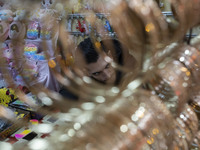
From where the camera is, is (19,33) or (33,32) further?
(33,32)

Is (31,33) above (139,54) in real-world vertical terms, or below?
below

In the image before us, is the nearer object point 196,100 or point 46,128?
point 46,128

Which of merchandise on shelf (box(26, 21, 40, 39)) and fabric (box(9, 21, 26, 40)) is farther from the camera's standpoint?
merchandise on shelf (box(26, 21, 40, 39))

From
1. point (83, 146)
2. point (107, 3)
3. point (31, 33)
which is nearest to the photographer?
point (83, 146)

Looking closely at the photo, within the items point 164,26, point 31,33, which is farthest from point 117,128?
point 31,33

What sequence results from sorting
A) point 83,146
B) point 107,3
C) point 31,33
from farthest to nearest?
1. point 31,33
2. point 107,3
3. point 83,146

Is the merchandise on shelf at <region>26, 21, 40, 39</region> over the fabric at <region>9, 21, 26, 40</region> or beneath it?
beneath

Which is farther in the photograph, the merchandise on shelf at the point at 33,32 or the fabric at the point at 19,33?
the merchandise on shelf at the point at 33,32

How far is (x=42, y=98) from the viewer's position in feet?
0.80

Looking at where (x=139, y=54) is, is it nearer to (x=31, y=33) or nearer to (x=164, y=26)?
(x=164, y=26)

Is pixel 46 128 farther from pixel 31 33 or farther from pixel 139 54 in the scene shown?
pixel 31 33

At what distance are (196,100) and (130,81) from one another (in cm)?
16

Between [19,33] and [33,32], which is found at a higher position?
[19,33]

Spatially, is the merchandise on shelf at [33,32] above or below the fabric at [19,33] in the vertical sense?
below
